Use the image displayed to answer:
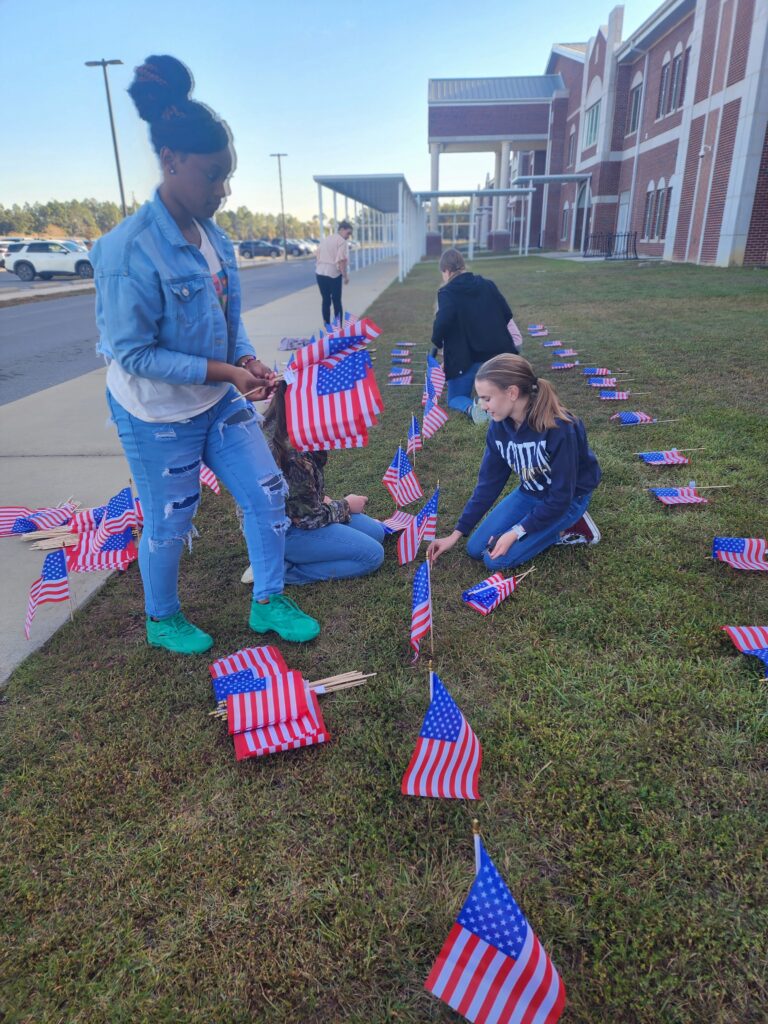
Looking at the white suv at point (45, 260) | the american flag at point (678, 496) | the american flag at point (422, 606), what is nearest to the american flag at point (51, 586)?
the american flag at point (422, 606)

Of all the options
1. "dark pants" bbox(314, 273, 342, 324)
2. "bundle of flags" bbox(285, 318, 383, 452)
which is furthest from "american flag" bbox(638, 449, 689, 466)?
"dark pants" bbox(314, 273, 342, 324)

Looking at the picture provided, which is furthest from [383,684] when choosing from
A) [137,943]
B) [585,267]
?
[585,267]

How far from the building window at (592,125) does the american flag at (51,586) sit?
3922 centimetres

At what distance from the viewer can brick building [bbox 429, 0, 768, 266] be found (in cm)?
1997

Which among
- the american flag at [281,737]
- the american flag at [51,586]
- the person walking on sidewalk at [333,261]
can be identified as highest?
the person walking on sidewalk at [333,261]

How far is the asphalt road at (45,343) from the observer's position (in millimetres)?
9406

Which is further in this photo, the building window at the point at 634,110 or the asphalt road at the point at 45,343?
the building window at the point at 634,110

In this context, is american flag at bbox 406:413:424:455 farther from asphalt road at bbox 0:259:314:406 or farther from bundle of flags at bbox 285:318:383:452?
asphalt road at bbox 0:259:314:406

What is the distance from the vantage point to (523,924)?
154 cm

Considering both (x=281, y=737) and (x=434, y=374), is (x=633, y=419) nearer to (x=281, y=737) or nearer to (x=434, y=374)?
(x=434, y=374)

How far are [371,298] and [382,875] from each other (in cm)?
1757

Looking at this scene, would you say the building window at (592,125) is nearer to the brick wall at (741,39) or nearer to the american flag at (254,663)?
the brick wall at (741,39)

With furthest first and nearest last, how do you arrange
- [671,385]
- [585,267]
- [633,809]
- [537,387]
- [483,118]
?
[483,118] < [585,267] < [671,385] < [537,387] < [633,809]

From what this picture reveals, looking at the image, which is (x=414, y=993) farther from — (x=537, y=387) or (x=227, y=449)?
(x=537, y=387)
